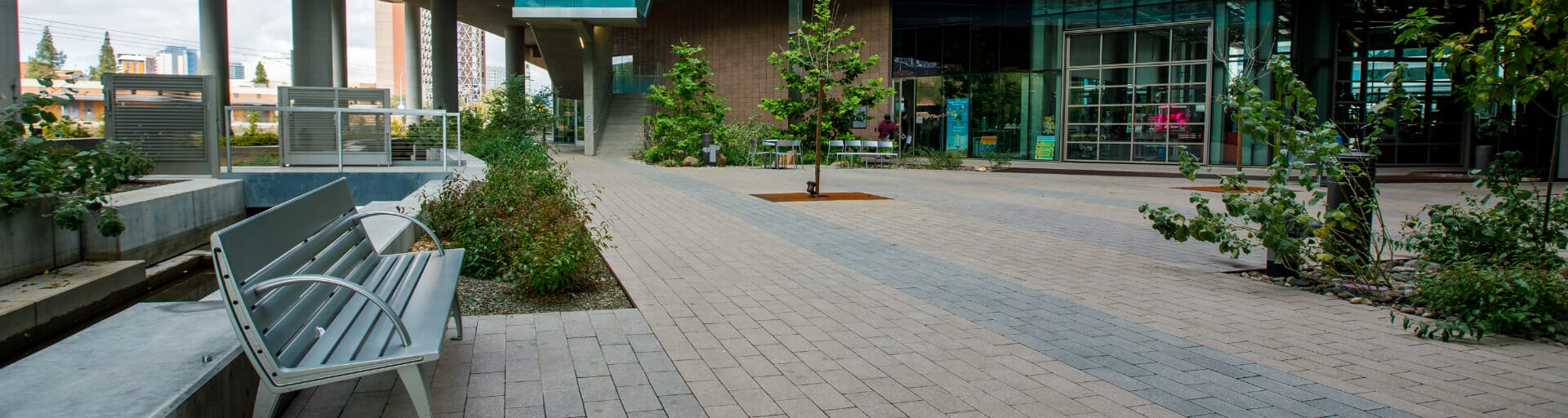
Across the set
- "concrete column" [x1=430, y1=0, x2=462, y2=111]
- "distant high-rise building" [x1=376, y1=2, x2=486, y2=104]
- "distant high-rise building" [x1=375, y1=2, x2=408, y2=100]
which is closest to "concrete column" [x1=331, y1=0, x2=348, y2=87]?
"concrete column" [x1=430, y1=0, x2=462, y2=111]

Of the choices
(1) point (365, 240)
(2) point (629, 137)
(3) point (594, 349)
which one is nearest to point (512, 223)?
(1) point (365, 240)

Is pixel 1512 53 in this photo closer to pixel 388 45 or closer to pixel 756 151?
pixel 756 151

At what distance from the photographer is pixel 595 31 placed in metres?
40.0

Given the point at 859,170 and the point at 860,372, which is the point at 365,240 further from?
the point at 859,170

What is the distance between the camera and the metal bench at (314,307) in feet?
10.1

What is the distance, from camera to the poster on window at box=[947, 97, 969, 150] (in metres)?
30.2

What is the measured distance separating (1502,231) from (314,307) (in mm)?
6886

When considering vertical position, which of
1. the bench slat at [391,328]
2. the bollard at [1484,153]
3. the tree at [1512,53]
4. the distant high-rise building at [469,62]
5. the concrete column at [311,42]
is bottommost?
the bench slat at [391,328]

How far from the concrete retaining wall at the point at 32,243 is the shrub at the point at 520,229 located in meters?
2.50

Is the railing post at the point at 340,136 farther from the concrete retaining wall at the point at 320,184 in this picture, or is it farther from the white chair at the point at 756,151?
the white chair at the point at 756,151

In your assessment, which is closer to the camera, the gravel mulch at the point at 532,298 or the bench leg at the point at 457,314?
the bench leg at the point at 457,314

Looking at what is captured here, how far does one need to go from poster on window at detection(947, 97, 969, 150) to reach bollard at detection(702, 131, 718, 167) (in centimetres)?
848

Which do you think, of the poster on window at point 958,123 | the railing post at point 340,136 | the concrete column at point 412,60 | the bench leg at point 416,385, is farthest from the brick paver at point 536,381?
the concrete column at point 412,60

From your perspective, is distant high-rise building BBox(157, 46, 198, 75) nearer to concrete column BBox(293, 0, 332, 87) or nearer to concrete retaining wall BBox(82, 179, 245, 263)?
concrete column BBox(293, 0, 332, 87)
